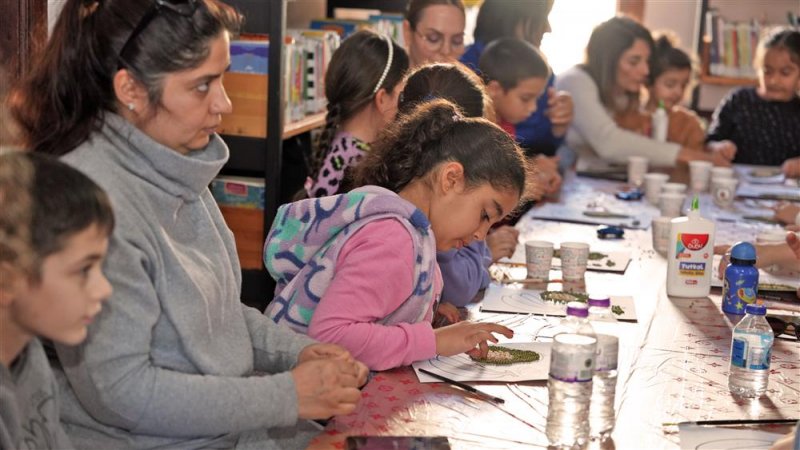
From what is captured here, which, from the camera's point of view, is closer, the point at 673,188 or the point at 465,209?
the point at 465,209

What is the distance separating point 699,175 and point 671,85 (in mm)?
1057

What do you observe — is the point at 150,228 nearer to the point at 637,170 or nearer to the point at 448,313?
the point at 448,313

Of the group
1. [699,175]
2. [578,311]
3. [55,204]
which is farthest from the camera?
[699,175]

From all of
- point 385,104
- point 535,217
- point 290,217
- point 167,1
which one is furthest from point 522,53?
point 167,1

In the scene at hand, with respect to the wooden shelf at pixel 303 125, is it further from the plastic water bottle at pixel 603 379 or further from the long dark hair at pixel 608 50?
the plastic water bottle at pixel 603 379

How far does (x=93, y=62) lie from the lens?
1.49 metres

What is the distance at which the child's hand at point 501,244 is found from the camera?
104 inches

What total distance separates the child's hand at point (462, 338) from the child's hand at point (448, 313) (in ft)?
0.90

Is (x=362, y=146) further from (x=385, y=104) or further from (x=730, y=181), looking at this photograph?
(x=730, y=181)

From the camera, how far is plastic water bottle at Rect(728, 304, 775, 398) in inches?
67.3

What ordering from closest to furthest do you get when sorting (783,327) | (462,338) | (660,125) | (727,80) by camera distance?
(462,338)
(783,327)
(660,125)
(727,80)

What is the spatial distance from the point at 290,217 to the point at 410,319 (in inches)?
11.0

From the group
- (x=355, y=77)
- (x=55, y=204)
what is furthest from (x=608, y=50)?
(x=55, y=204)

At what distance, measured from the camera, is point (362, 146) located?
9.14 feet
